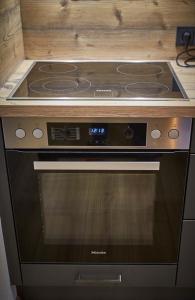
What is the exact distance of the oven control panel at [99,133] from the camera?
115cm

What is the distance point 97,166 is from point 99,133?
0.37 ft

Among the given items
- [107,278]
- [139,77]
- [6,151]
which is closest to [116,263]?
[107,278]

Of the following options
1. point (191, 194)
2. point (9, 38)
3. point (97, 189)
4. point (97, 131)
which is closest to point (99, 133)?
point (97, 131)

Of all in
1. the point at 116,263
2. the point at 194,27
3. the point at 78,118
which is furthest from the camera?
the point at 194,27

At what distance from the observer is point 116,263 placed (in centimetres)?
140

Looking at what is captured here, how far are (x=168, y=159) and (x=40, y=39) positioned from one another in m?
0.82

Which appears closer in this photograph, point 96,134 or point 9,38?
point 96,134

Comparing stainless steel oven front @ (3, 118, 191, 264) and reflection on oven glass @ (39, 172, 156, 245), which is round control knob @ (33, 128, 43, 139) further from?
reflection on oven glass @ (39, 172, 156, 245)

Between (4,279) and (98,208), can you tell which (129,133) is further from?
(4,279)

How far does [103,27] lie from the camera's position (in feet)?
5.18

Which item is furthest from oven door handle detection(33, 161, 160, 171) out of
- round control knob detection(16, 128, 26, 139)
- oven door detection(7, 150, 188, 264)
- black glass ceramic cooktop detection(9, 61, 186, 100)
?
black glass ceramic cooktop detection(9, 61, 186, 100)

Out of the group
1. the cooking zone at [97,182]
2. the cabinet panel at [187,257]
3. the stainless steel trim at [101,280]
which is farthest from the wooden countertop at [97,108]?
the stainless steel trim at [101,280]

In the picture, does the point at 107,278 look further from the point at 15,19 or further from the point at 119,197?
the point at 15,19

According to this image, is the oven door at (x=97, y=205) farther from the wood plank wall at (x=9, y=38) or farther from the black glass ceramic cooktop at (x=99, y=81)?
the wood plank wall at (x=9, y=38)
